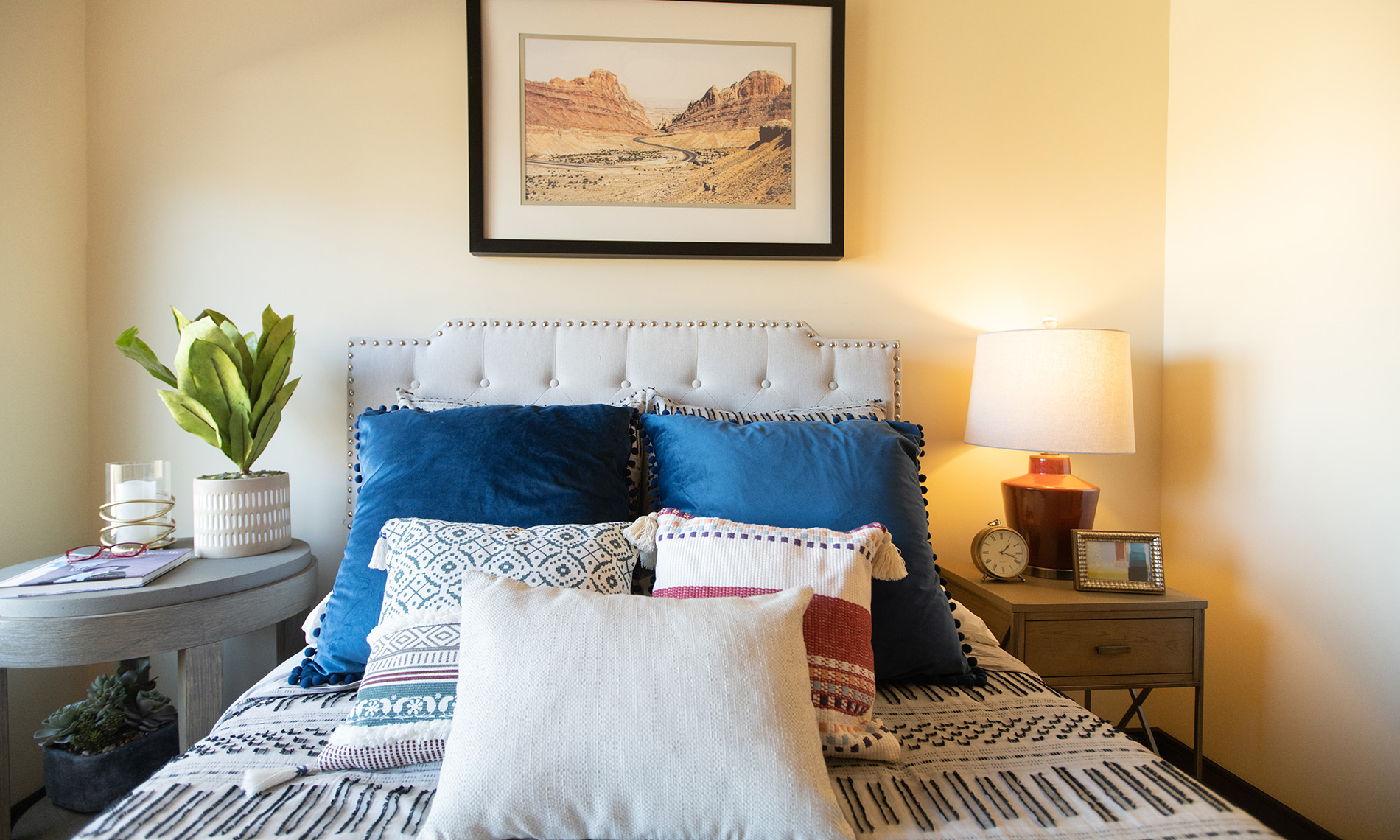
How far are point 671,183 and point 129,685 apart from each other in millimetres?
1919

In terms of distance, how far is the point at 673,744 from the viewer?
0.76 m

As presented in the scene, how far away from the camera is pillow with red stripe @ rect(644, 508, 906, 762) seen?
96 centimetres

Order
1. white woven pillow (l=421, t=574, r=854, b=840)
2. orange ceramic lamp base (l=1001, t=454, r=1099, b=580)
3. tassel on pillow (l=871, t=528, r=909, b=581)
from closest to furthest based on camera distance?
white woven pillow (l=421, t=574, r=854, b=840) < tassel on pillow (l=871, t=528, r=909, b=581) < orange ceramic lamp base (l=1001, t=454, r=1099, b=580)

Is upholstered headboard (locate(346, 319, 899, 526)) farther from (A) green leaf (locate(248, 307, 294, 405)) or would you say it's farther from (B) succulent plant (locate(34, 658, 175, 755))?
(B) succulent plant (locate(34, 658, 175, 755))

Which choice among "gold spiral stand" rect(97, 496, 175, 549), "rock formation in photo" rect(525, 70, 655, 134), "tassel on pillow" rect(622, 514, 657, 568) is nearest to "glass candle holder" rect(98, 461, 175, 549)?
"gold spiral stand" rect(97, 496, 175, 549)

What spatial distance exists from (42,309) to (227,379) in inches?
24.6

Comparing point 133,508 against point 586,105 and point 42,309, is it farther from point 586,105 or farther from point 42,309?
point 586,105

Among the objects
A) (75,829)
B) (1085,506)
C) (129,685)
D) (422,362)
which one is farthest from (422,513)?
(1085,506)

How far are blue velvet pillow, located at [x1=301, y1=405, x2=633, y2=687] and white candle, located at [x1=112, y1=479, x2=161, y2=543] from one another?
55cm

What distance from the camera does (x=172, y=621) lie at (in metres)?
1.32

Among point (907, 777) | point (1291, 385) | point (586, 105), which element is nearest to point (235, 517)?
point (586, 105)

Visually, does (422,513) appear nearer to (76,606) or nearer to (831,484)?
(76,606)

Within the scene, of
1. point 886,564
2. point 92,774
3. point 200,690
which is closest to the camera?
point 886,564

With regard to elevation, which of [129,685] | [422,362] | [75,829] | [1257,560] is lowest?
[75,829]
